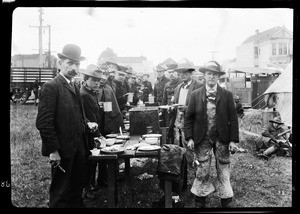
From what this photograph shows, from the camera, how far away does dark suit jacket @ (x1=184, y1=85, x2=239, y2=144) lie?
3784 mm

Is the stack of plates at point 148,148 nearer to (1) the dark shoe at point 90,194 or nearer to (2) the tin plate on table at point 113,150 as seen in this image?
(2) the tin plate on table at point 113,150

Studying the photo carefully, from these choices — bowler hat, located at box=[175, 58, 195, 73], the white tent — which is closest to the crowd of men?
bowler hat, located at box=[175, 58, 195, 73]

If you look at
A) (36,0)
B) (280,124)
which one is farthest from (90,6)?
(280,124)

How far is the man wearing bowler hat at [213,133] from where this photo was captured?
12.4ft

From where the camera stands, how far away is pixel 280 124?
22.1ft

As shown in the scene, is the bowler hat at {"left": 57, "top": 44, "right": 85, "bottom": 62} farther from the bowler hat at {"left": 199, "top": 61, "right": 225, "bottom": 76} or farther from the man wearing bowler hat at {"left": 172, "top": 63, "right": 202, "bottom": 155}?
the man wearing bowler hat at {"left": 172, "top": 63, "right": 202, "bottom": 155}

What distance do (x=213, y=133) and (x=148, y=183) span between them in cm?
189

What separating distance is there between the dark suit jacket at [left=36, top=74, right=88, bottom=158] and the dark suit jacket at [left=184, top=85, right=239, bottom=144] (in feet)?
5.18

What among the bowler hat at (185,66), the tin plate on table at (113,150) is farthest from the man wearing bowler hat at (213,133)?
the bowler hat at (185,66)

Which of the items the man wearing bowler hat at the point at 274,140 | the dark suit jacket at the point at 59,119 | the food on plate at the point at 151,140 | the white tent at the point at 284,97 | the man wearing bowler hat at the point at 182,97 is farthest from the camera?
the white tent at the point at 284,97

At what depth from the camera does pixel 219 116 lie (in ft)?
12.4

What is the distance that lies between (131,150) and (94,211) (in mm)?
924

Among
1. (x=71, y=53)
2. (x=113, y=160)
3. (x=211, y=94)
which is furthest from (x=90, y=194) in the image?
(x=211, y=94)

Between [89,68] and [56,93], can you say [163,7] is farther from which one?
[89,68]
